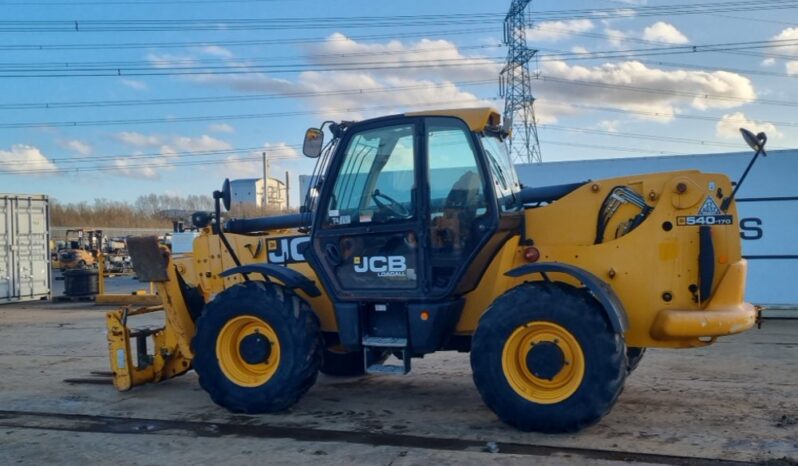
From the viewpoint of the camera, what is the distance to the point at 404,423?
6.03m

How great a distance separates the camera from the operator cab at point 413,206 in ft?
19.6

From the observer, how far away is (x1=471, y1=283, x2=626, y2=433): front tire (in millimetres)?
5242

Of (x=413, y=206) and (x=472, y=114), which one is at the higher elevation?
(x=472, y=114)

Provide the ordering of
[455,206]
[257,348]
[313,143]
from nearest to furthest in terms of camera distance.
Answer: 1. [455,206]
2. [257,348]
3. [313,143]

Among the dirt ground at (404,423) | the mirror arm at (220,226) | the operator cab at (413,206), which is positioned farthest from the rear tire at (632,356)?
the mirror arm at (220,226)

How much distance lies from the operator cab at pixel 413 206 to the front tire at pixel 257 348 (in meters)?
0.44

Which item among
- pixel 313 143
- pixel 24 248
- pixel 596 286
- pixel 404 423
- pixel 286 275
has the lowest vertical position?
pixel 404 423

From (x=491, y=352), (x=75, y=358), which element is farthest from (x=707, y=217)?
(x=75, y=358)

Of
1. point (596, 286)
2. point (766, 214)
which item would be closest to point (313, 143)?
point (596, 286)

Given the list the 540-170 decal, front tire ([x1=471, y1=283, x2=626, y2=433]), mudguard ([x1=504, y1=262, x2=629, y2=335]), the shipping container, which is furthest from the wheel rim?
the shipping container

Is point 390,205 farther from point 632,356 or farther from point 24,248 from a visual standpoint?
point 24,248

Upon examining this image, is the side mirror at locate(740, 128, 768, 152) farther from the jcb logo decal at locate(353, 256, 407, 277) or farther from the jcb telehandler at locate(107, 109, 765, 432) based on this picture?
the jcb logo decal at locate(353, 256, 407, 277)

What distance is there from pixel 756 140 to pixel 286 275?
3.88 meters

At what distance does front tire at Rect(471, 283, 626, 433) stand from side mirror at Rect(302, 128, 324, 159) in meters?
2.07
